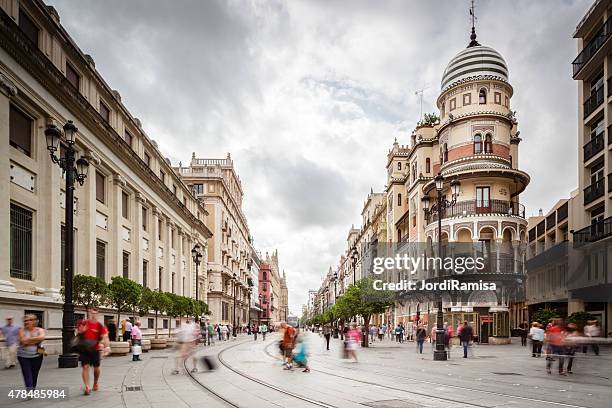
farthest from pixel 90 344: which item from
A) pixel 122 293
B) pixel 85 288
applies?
pixel 122 293

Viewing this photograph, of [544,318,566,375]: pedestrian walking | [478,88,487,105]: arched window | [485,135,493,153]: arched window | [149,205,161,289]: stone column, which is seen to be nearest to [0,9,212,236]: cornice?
[149,205,161,289]: stone column

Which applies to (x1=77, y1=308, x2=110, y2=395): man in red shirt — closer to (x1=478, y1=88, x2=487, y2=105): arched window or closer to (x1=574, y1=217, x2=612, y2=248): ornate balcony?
(x1=574, y1=217, x2=612, y2=248): ornate balcony

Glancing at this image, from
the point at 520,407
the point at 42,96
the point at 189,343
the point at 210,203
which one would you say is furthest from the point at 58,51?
the point at 210,203

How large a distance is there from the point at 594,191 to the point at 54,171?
33.8 m

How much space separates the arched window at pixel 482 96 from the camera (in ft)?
168

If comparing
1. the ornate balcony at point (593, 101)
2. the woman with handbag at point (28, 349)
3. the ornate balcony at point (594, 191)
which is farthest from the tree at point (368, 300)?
the woman with handbag at point (28, 349)

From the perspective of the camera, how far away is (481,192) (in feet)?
160

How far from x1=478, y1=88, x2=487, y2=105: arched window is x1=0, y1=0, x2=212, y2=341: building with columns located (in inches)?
1104

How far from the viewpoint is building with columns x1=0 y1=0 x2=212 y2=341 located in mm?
22766

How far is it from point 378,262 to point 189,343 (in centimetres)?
5412

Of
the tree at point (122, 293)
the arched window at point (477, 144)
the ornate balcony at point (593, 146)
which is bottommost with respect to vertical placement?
the tree at point (122, 293)

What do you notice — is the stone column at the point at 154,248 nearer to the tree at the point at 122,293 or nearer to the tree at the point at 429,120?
the tree at the point at 122,293

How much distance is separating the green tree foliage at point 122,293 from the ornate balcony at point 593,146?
30.7 meters

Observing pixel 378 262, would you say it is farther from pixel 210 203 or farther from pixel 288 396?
pixel 288 396
